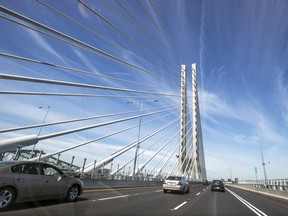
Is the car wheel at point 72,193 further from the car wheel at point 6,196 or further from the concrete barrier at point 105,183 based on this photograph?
the concrete barrier at point 105,183

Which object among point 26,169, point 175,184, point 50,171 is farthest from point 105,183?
point 26,169

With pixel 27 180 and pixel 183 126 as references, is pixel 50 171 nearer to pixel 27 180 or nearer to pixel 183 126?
pixel 27 180

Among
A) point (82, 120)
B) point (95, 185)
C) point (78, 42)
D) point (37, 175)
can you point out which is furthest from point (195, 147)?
point (37, 175)

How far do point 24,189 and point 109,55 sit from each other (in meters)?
9.25

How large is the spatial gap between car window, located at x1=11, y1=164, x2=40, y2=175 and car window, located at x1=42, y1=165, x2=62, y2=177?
0.33 metres

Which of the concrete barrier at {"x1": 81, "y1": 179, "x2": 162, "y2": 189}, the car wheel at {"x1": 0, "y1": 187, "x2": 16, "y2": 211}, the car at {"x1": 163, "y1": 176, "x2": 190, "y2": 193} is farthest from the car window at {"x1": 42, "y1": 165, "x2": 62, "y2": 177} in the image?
the car at {"x1": 163, "y1": 176, "x2": 190, "y2": 193}

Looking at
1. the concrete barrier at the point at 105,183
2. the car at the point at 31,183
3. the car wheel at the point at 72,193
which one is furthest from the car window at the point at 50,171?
the concrete barrier at the point at 105,183

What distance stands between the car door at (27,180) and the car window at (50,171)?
33cm

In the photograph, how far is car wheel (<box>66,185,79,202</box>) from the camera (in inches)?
379

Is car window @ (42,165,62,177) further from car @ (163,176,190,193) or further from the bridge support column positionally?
the bridge support column

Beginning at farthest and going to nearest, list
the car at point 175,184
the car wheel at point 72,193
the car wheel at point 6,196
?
the car at point 175,184
the car wheel at point 72,193
the car wheel at point 6,196

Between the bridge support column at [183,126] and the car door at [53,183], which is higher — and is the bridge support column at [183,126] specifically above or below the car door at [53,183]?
above

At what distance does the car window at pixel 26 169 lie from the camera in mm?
7649

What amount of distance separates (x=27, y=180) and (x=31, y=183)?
0.18 meters
